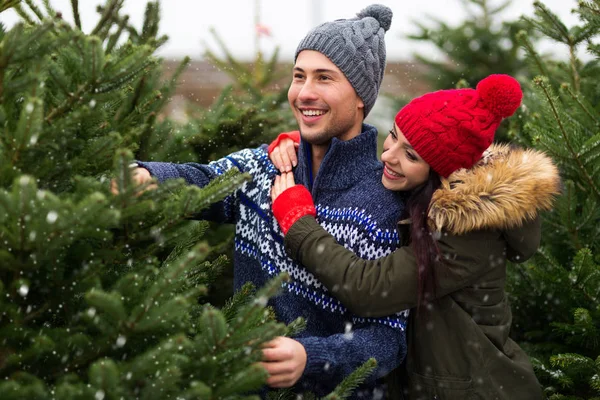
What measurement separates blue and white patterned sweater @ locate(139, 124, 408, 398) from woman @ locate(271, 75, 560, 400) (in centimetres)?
11

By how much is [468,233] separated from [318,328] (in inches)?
29.8

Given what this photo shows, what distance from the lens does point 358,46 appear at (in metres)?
3.12

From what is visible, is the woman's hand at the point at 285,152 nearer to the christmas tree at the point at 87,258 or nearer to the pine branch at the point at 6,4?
the christmas tree at the point at 87,258

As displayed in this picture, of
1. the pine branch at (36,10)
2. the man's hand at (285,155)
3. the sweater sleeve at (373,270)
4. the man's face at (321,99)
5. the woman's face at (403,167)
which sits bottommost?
the sweater sleeve at (373,270)

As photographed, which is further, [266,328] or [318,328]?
[318,328]

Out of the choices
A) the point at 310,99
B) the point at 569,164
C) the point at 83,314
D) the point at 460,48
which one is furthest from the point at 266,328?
the point at 460,48

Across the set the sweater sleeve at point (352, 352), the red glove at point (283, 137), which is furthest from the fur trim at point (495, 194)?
the red glove at point (283, 137)

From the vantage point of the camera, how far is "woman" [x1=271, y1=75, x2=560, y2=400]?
265cm

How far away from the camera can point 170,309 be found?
1.83 meters

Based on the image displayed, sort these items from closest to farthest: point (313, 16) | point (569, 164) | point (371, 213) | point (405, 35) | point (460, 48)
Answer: point (371, 213) < point (569, 164) < point (405, 35) < point (460, 48) < point (313, 16)

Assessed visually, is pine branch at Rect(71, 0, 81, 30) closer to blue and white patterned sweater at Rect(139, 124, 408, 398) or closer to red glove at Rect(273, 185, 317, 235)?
blue and white patterned sweater at Rect(139, 124, 408, 398)

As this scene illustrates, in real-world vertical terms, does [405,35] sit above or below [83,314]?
below

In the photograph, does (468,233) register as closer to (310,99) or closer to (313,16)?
(310,99)

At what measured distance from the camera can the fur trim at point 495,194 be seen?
266cm
